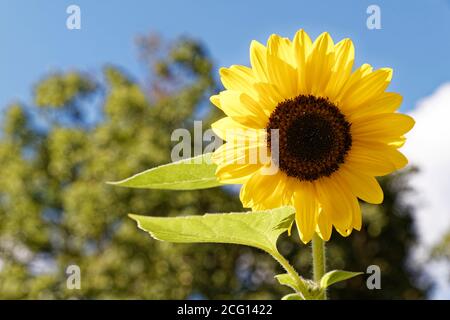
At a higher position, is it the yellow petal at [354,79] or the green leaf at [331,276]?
the yellow petal at [354,79]

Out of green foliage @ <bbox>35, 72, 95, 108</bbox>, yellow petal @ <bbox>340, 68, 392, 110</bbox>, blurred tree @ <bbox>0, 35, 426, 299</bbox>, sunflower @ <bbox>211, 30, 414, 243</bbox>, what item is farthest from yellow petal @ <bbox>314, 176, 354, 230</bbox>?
green foliage @ <bbox>35, 72, 95, 108</bbox>

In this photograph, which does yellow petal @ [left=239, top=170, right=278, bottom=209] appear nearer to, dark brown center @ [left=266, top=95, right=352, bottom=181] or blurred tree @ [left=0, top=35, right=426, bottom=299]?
dark brown center @ [left=266, top=95, right=352, bottom=181]

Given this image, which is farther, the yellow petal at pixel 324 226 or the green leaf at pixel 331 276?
the yellow petal at pixel 324 226

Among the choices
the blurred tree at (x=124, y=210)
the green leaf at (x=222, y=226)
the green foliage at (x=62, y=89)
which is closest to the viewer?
the green leaf at (x=222, y=226)

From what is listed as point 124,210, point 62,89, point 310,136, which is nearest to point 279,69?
point 310,136

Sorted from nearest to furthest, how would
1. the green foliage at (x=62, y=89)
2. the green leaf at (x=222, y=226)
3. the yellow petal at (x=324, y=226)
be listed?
the green leaf at (x=222, y=226), the yellow petal at (x=324, y=226), the green foliage at (x=62, y=89)

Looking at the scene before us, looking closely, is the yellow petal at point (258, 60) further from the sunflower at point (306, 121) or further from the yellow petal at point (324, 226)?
the yellow petal at point (324, 226)

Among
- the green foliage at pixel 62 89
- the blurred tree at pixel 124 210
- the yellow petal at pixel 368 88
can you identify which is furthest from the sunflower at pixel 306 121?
the green foliage at pixel 62 89
